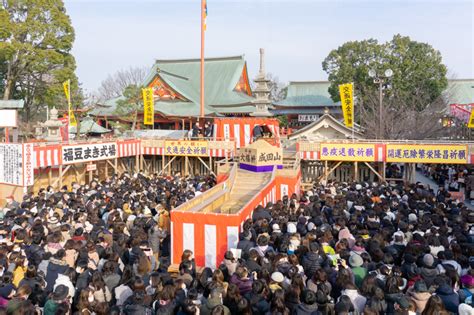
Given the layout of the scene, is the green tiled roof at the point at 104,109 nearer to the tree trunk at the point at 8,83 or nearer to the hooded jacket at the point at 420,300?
the tree trunk at the point at 8,83

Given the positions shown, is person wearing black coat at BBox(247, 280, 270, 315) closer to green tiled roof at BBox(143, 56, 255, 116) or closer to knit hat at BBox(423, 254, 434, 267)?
knit hat at BBox(423, 254, 434, 267)

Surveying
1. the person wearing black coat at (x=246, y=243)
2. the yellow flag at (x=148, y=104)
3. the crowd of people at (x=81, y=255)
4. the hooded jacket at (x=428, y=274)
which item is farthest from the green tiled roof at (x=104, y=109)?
the hooded jacket at (x=428, y=274)

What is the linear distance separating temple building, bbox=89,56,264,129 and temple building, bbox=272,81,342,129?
13.8 ft

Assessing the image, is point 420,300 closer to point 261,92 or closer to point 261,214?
point 261,214

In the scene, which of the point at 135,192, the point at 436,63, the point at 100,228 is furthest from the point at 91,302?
the point at 436,63

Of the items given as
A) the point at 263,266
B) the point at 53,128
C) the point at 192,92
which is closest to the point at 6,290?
the point at 263,266

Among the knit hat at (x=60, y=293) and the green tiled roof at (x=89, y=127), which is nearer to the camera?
the knit hat at (x=60, y=293)

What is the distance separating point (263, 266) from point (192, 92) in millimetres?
31075

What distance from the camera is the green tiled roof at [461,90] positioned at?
39.1m

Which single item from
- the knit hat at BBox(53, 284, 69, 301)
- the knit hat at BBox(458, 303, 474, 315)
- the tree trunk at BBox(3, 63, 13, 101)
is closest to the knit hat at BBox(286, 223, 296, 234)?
the knit hat at BBox(458, 303, 474, 315)

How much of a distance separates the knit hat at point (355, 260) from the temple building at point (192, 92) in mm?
24216

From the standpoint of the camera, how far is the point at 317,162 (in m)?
22.7

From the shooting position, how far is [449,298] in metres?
5.78

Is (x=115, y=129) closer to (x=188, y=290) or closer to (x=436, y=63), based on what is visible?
(x=436, y=63)
